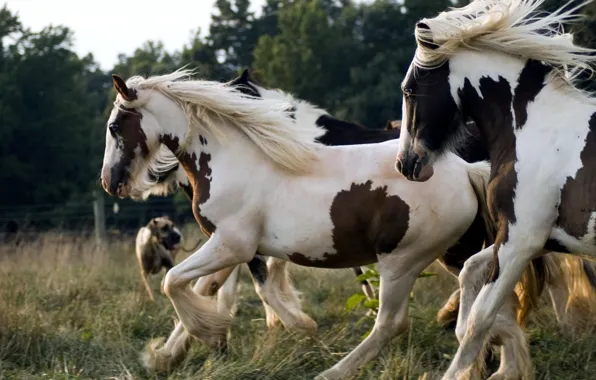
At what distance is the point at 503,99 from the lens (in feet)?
15.3

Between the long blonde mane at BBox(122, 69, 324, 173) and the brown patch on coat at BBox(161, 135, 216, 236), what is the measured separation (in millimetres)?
186

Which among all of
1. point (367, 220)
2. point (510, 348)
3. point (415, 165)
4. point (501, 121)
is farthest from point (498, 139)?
point (510, 348)

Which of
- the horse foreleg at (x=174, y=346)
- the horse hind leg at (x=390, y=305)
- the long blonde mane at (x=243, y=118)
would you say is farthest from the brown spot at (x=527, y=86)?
the horse foreleg at (x=174, y=346)

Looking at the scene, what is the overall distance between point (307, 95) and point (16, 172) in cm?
1296

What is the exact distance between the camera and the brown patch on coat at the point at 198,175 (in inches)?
227

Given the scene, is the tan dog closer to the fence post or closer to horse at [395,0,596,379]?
the fence post

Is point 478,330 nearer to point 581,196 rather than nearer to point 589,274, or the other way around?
point 581,196

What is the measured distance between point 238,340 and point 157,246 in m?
5.69

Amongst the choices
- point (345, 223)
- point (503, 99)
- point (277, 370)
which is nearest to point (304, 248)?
point (345, 223)

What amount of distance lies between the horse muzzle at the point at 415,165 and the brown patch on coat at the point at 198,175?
143 cm

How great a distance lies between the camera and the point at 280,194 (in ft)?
18.6

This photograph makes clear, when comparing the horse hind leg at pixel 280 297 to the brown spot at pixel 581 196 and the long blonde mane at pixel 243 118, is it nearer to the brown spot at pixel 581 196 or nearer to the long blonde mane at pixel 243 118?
the long blonde mane at pixel 243 118

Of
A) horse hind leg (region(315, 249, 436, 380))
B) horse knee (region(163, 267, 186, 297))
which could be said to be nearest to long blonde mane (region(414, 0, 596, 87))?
horse hind leg (region(315, 249, 436, 380))

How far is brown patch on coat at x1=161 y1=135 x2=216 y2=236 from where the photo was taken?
18.9ft
